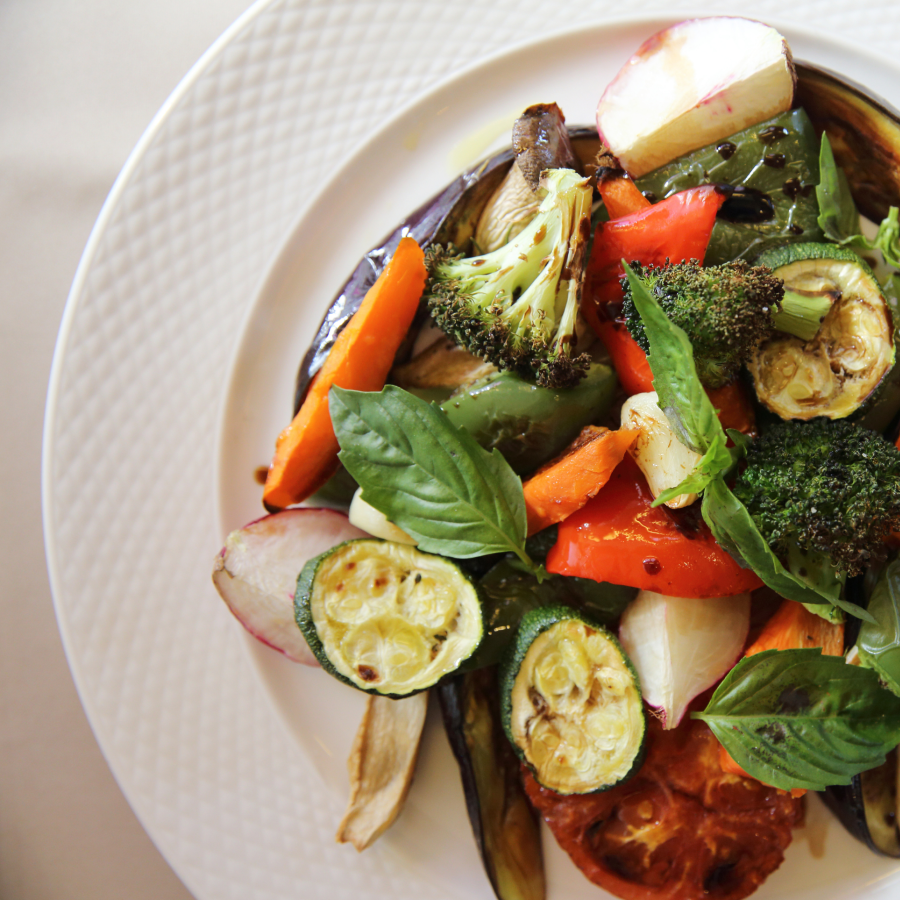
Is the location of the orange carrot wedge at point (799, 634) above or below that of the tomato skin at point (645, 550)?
below

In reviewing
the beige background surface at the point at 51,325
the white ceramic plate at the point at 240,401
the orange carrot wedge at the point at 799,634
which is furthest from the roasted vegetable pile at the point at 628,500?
the beige background surface at the point at 51,325

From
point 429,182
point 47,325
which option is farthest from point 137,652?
point 429,182

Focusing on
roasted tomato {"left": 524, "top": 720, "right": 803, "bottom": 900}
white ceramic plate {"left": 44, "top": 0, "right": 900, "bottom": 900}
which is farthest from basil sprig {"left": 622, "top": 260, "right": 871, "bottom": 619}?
white ceramic plate {"left": 44, "top": 0, "right": 900, "bottom": 900}

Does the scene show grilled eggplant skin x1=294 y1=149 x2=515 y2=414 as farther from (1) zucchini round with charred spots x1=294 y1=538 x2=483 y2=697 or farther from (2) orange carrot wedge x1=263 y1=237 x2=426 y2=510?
(1) zucchini round with charred spots x1=294 y1=538 x2=483 y2=697

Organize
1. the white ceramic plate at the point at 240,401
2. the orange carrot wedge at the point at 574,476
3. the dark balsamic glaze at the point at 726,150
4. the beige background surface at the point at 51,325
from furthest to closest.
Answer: the beige background surface at the point at 51,325
the white ceramic plate at the point at 240,401
the dark balsamic glaze at the point at 726,150
the orange carrot wedge at the point at 574,476

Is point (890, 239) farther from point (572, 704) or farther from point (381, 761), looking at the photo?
point (381, 761)

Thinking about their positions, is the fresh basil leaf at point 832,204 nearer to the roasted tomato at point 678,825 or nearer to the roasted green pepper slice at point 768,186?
the roasted green pepper slice at point 768,186

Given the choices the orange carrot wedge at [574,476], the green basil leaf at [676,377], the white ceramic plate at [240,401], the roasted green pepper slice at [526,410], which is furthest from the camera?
the white ceramic plate at [240,401]

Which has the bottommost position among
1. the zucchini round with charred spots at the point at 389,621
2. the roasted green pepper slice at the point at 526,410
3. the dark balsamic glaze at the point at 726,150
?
the zucchini round with charred spots at the point at 389,621
